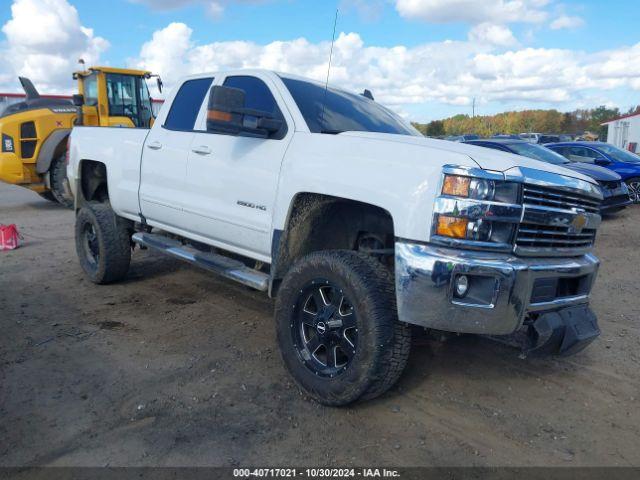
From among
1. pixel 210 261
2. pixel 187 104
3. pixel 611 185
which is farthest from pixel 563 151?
pixel 210 261

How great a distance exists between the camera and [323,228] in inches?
156

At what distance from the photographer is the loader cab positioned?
12.2 metres

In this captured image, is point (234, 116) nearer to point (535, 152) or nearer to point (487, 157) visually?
point (487, 157)

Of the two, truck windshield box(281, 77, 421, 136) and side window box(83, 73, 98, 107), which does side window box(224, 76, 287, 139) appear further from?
side window box(83, 73, 98, 107)

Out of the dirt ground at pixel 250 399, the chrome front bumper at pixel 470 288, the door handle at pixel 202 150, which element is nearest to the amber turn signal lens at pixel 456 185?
the chrome front bumper at pixel 470 288

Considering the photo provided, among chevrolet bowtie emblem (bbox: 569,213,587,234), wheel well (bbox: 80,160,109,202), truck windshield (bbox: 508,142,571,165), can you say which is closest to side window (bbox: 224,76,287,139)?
chevrolet bowtie emblem (bbox: 569,213,587,234)

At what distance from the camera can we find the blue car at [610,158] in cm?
1302

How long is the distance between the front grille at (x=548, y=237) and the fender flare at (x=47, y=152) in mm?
10772

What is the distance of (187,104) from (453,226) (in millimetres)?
3038

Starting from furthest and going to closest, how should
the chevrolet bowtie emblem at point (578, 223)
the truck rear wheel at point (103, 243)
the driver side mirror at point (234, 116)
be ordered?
the truck rear wheel at point (103, 243) → the driver side mirror at point (234, 116) → the chevrolet bowtie emblem at point (578, 223)

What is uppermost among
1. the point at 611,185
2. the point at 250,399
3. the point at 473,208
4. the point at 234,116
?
the point at 234,116

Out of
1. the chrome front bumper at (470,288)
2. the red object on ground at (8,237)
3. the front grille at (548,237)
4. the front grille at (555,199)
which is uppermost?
the front grille at (555,199)

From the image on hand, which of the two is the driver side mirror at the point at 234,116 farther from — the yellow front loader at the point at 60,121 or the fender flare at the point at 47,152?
the fender flare at the point at 47,152

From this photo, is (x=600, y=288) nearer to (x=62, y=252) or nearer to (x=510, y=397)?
(x=510, y=397)
